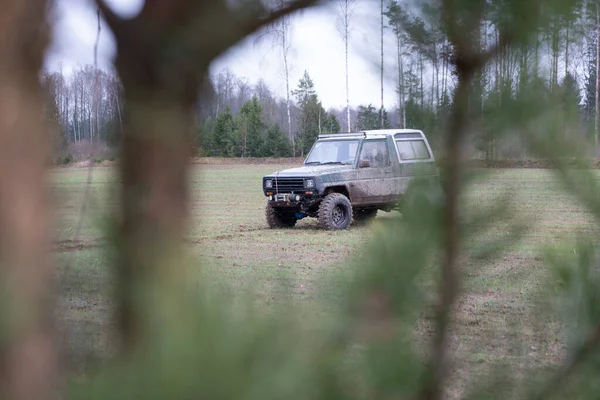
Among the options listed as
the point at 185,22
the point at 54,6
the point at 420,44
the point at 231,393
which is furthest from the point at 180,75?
the point at 54,6

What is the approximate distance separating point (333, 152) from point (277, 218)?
5.86ft

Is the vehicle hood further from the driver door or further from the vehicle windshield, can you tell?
the driver door

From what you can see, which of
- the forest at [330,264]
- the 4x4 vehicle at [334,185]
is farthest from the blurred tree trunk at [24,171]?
the 4x4 vehicle at [334,185]

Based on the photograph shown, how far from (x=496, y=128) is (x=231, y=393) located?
449mm

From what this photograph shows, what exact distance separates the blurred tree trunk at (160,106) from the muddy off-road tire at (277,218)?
11717mm

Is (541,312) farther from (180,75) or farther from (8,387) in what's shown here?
(8,387)

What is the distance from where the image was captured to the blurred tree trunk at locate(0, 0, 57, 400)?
3.18 ft

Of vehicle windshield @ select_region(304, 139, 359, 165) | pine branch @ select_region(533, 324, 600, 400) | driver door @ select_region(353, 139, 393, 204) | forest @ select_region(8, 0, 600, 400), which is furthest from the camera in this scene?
vehicle windshield @ select_region(304, 139, 359, 165)

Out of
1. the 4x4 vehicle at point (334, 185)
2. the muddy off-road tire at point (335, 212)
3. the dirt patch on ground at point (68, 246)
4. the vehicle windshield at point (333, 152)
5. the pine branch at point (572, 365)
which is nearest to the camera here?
the pine branch at point (572, 365)

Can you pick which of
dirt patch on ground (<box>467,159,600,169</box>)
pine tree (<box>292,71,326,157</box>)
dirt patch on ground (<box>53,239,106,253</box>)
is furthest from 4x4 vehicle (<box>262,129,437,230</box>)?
dirt patch on ground (<box>467,159,600,169</box>)

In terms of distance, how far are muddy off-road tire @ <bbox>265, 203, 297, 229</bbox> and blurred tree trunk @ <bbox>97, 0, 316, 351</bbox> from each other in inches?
461

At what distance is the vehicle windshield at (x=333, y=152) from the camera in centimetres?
1255

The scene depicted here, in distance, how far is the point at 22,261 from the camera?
1087 millimetres

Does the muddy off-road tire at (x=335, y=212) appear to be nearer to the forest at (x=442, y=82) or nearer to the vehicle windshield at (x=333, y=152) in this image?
the vehicle windshield at (x=333, y=152)
